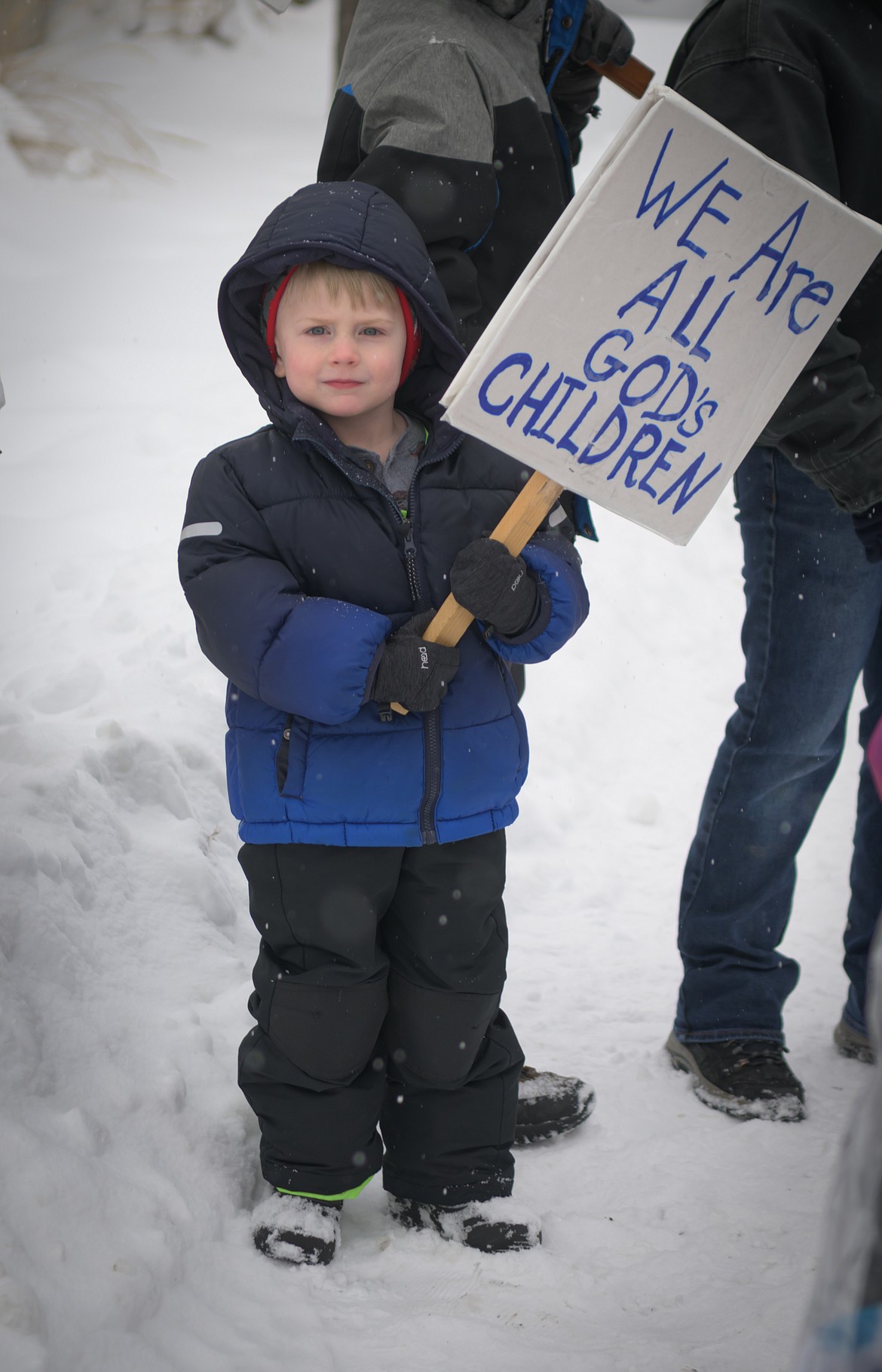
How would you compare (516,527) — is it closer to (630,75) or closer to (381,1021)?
(381,1021)

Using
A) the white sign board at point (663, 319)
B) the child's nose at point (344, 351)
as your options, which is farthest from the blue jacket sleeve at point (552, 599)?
the child's nose at point (344, 351)

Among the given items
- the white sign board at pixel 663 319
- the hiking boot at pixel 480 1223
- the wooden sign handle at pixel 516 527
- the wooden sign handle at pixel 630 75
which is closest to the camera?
the white sign board at pixel 663 319

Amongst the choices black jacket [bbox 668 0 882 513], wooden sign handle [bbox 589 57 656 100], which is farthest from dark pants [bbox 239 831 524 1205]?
wooden sign handle [bbox 589 57 656 100]

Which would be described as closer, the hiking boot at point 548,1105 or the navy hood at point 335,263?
the navy hood at point 335,263

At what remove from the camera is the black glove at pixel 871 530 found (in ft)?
5.65

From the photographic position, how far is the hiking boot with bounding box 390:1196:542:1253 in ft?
5.14

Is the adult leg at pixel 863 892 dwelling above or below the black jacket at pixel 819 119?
below

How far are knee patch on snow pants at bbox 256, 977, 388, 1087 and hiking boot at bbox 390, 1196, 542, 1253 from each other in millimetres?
272

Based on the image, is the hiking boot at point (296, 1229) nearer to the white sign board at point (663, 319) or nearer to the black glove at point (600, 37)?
the white sign board at point (663, 319)

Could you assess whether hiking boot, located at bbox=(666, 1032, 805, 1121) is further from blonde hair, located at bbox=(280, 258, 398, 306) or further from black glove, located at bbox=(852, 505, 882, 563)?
blonde hair, located at bbox=(280, 258, 398, 306)

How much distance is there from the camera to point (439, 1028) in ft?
5.16

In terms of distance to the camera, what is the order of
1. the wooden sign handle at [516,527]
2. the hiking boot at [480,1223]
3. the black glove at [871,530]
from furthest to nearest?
the black glove at [871,530] < the hiking boot at [480,1223] < the wooden sign handle at [516,527]

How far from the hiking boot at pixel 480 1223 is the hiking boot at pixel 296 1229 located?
142mm

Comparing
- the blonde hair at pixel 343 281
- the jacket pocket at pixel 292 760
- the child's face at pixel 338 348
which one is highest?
the blonde hair at pixel 343 281
